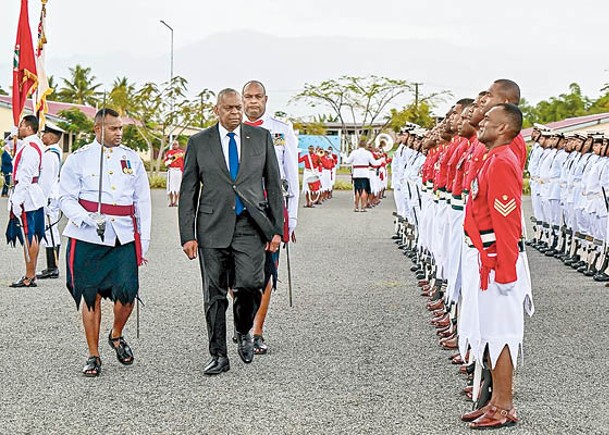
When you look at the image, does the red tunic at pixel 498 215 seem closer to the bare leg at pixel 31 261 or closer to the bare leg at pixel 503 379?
the bare leg at pixel 503 379

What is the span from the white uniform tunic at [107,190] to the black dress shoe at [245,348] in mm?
1004

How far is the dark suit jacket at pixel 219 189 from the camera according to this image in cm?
737

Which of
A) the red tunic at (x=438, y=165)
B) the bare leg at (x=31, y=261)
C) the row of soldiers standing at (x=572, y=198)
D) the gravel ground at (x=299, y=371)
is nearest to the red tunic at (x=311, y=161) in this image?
the row of soldiers standing at (x=572, y=198)

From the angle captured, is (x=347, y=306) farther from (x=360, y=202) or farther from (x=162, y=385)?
(x=360, y=202)

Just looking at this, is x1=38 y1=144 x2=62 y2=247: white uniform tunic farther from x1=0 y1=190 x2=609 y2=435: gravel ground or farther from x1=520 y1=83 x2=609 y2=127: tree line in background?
x1=520 y1=83 x2=609 y2=127: tree line in background

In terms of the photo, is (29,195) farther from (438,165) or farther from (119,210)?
(438,165)

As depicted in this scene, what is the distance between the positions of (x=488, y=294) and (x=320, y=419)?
4.12 feet

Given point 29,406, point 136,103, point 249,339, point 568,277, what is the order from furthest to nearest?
point 136,103
point 568,277
point 249,339
point 29,406

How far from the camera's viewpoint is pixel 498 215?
18.9ft

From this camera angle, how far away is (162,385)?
6961 mm

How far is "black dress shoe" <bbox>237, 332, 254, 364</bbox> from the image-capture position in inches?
303

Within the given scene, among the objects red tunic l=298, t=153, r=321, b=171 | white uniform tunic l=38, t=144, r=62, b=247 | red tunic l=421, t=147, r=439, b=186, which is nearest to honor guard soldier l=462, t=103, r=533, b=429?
red tunic l=421, t=147, r=439, b=186

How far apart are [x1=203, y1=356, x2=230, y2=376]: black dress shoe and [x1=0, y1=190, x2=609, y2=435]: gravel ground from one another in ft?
0.24

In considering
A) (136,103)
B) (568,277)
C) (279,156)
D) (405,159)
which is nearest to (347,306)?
(279,156)
